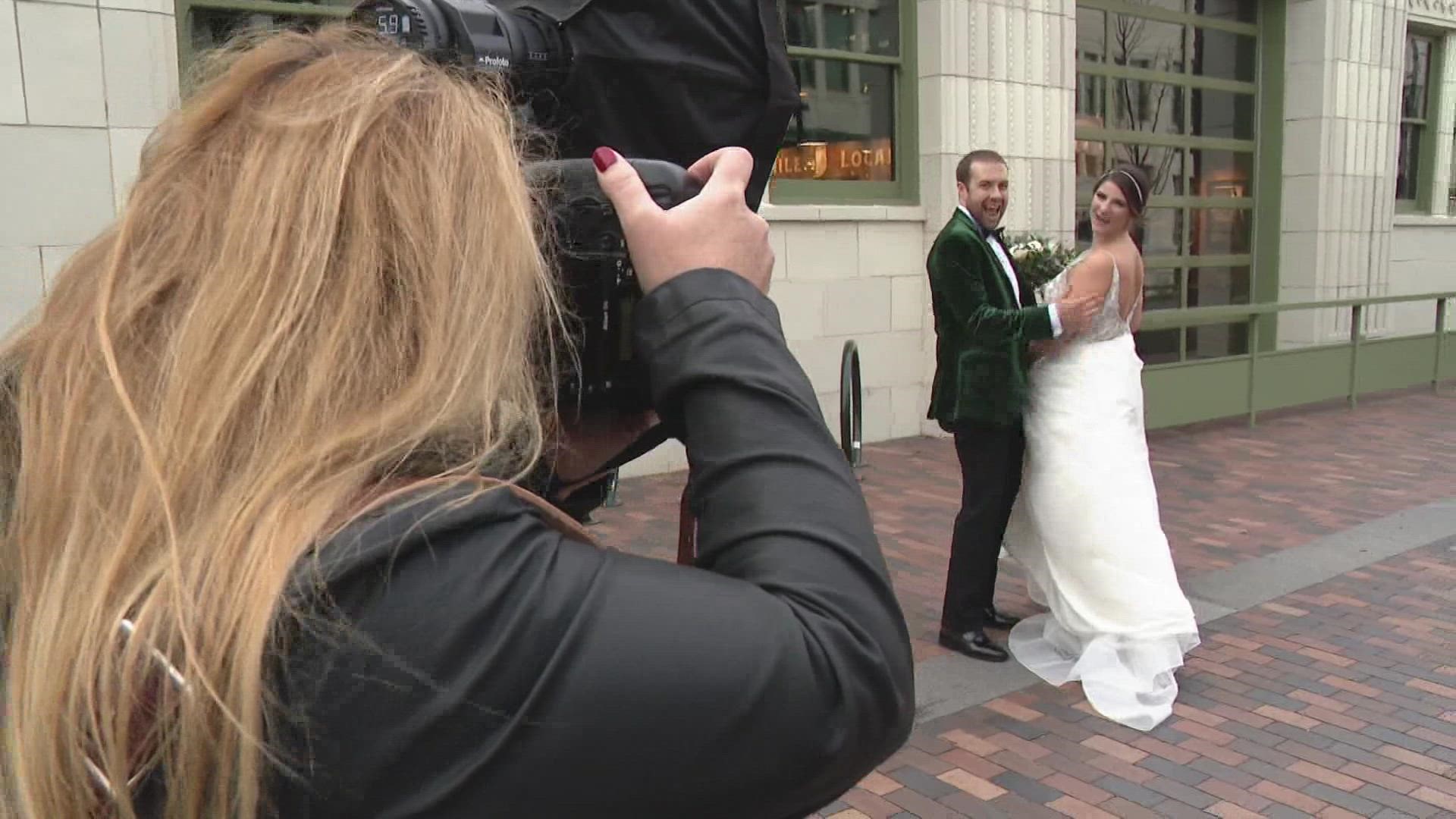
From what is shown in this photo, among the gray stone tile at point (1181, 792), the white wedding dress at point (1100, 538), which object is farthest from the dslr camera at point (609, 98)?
the white wedding dress at point (1100, 538)

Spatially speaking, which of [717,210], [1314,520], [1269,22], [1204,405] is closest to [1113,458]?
[1314,520]

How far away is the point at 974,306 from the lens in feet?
14.4

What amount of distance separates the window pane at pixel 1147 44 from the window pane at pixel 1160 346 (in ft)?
8.23

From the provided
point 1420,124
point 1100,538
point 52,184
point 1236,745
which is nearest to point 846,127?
point 1100,538

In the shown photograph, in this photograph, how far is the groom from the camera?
4.33 meters

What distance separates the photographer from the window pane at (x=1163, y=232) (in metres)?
11.4

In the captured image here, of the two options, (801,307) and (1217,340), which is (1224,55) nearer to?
(1217,340)

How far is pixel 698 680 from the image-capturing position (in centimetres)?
80

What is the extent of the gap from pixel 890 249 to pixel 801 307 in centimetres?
98

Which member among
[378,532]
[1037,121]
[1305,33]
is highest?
[1305,33]

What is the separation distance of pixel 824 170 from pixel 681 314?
25.4ft

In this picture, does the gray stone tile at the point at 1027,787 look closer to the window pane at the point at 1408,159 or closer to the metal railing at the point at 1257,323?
the metal railing at the point at 1257,323

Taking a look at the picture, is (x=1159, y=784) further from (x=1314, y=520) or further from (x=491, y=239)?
(x=1314, y=520)

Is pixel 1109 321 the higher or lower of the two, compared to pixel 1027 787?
higher
